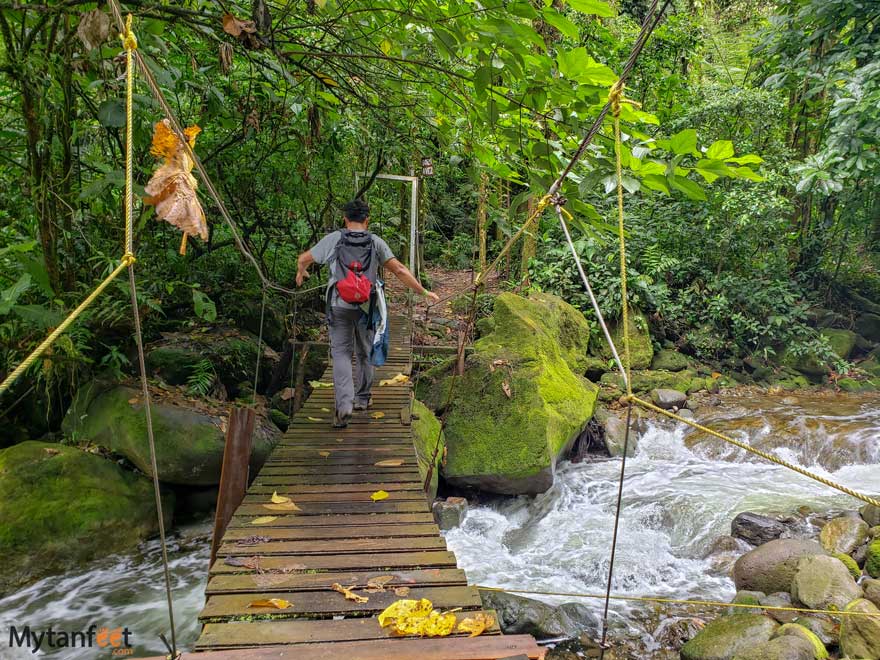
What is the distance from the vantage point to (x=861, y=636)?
3016mm

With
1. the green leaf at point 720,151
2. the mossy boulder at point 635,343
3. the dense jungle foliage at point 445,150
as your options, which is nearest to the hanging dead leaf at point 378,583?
the dense jungle foliage at point 445,150

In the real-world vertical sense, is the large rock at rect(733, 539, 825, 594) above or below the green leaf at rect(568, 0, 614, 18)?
below

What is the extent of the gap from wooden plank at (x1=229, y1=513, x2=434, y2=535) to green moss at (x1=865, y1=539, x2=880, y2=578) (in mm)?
3380

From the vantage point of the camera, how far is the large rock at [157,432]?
4281 mm

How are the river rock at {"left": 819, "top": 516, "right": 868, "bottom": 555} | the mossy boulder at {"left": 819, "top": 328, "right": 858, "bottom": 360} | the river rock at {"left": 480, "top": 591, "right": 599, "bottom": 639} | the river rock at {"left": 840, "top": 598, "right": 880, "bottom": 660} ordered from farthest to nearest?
the mossy boulder at {"left": 819, "top": 328, "right": 858, "bottom": 360} → the river rock at {"left": 819, "top": 516, "right": 868, "bottom": 555} → the river rock at {"left": 480, "top": 591, "right": 599, "bottom": 639} → the river rock at {"left": 840, "top": 598, "right": 880, "bottom": 660}

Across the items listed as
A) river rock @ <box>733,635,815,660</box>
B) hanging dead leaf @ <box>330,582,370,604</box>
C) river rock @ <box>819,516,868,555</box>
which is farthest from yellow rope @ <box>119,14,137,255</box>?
river rock @ <box>819,516,868,555</box>

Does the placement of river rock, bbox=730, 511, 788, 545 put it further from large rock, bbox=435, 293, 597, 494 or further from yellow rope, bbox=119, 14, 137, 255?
yellow rope, bbox=119, 14, 137, 255

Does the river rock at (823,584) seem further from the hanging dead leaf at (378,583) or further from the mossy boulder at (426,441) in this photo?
the hanging dead leaf at (378,583)

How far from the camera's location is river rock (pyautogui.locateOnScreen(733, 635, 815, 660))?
2.91 metres

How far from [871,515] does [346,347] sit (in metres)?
4.61

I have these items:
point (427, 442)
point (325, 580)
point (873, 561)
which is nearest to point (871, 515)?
point (873, 561)

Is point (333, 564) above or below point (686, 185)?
below

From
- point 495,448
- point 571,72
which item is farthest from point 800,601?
point 571,72

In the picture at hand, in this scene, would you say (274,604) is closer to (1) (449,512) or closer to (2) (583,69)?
(2) (583,69)
